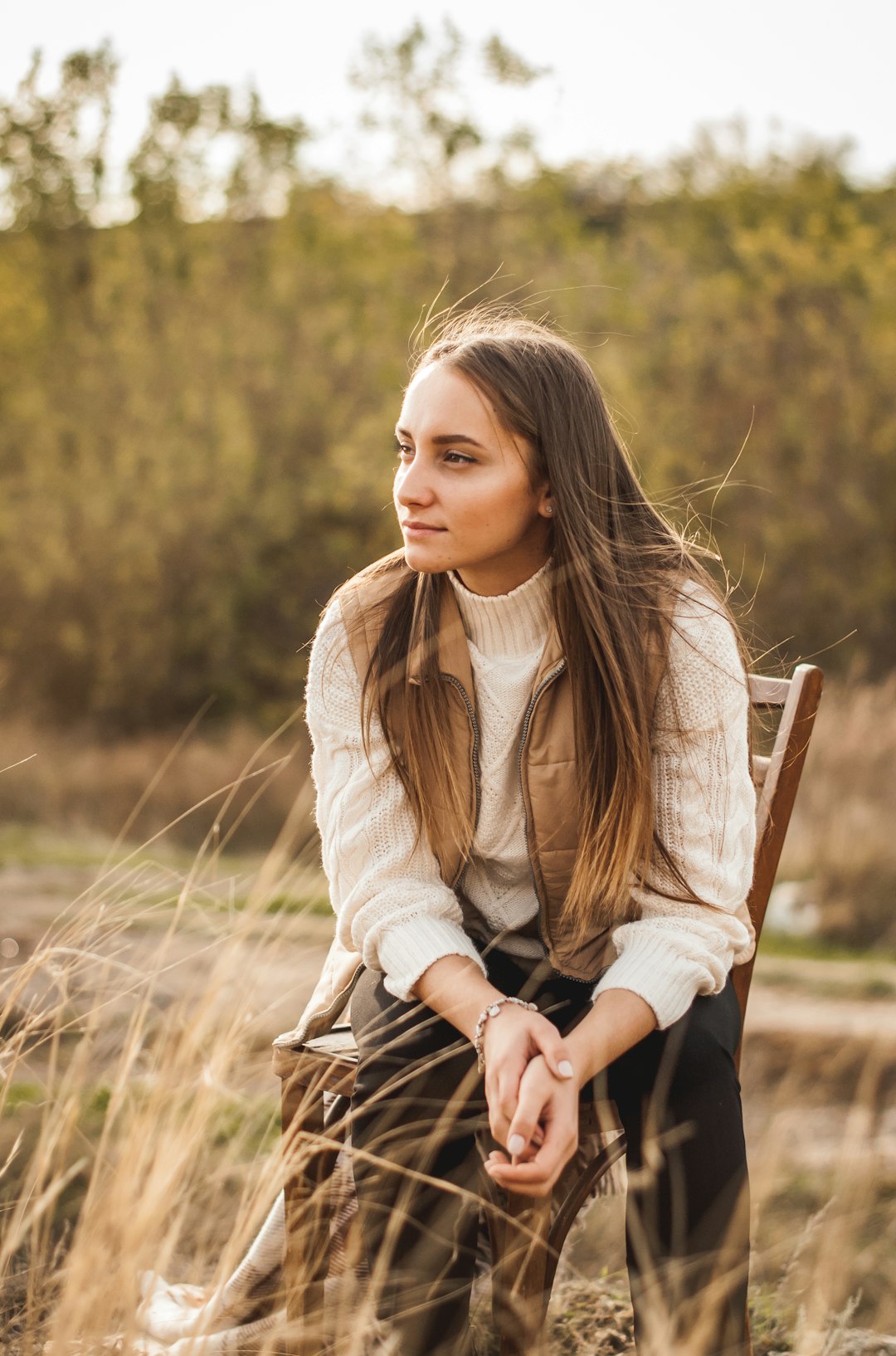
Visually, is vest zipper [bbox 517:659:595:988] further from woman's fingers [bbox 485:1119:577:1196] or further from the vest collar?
woman's fingers [bbox 485:1119:577:1196]

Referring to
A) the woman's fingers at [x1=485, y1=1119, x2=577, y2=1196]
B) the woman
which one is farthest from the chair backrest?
the woman's fingers at [x1=485, y1=1119, x2=577, y2=1196]

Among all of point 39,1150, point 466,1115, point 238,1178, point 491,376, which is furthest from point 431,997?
point 238,1178

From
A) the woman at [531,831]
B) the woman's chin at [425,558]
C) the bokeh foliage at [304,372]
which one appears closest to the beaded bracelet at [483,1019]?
the woman at [531,831]

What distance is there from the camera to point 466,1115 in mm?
1844

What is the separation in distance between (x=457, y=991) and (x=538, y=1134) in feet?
0.76

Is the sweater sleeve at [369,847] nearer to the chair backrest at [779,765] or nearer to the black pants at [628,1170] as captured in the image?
the black pants at [628,1170]

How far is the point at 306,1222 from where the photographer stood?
75.2 inches

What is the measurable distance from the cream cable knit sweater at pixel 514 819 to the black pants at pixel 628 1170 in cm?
8

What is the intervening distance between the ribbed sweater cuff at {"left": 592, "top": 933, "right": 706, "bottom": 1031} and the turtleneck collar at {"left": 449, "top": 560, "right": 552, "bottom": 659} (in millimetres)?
516

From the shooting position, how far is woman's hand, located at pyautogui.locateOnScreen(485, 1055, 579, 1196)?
5.26 feet

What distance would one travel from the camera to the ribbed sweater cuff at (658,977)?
5.82 feet

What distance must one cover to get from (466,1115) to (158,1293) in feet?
1.96

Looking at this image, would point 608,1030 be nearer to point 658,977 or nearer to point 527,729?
point 658,977

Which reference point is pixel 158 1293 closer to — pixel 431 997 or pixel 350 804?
pixel 431 997
